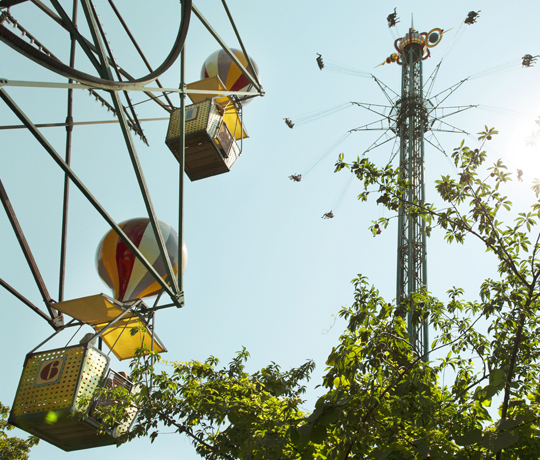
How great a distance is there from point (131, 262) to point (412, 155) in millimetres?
9179

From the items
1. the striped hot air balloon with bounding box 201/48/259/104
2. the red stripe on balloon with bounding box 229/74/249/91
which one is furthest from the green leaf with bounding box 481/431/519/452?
the red stripe on balloon with bounding box 229/74/249/91

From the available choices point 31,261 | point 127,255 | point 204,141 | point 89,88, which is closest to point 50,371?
point 31,261

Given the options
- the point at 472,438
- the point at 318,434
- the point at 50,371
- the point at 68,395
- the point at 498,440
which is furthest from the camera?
the point at 50,371

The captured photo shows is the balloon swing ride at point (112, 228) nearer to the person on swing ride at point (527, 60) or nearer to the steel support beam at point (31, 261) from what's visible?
the steel support beam at point (31, 261)

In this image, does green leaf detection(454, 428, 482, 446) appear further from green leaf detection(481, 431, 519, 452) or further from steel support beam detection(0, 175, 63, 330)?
steel support beam detection(0, 175, 63, 330)

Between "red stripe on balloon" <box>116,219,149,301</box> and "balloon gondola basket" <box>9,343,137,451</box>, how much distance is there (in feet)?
19.6

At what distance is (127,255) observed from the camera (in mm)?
12539

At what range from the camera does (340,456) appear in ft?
11.8

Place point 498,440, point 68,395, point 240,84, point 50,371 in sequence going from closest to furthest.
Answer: point 498,440 → point 68,395 → point 50,371 → point 240,84

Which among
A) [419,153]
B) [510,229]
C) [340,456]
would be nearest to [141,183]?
[340,456]

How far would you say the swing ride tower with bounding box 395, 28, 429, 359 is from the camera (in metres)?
14.5

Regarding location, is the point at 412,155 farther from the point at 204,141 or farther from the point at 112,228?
the point at 112,228

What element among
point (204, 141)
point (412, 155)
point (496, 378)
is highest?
point (412, 155)

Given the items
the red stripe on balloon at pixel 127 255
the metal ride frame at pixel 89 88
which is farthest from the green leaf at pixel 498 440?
the red stripe on balloon at pixel 127 255
